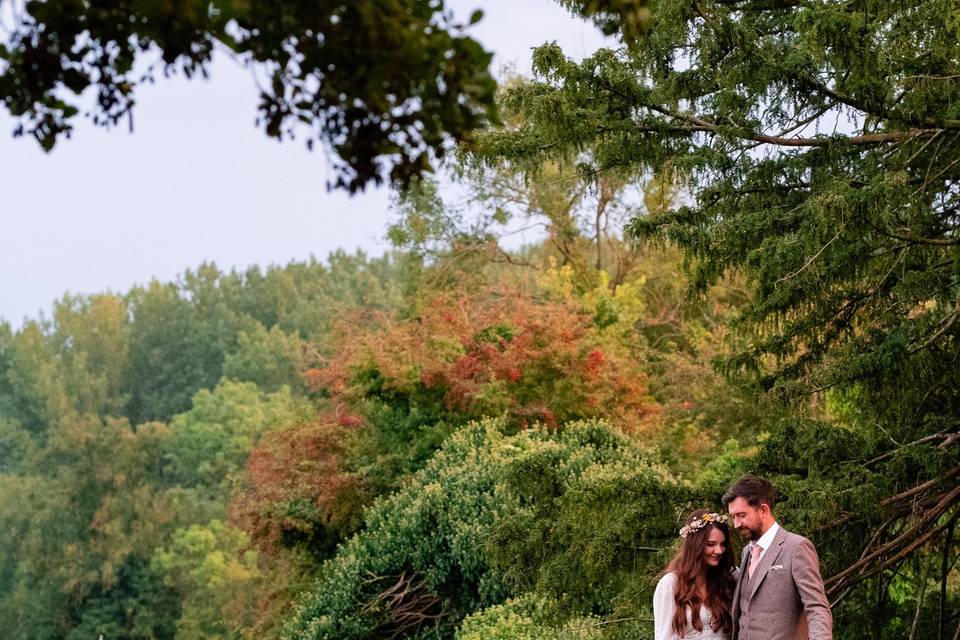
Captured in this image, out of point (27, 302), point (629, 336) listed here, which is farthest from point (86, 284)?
point (629, 336)

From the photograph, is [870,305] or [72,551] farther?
[72,551]

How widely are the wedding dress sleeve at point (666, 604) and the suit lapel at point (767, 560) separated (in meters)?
0.29

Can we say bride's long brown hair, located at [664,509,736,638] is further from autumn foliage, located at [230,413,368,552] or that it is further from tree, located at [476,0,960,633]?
autumn foliage, located at [230,413,368,552]

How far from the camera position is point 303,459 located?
1978cm

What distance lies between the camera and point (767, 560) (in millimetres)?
4719

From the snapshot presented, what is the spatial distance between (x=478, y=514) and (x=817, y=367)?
236 inches

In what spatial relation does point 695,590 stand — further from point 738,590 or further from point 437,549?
point 437,549

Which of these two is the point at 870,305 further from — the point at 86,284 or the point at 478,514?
the point at 86,284

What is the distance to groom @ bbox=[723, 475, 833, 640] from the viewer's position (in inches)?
184

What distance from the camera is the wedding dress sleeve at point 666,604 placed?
192 inches

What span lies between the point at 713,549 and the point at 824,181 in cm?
403

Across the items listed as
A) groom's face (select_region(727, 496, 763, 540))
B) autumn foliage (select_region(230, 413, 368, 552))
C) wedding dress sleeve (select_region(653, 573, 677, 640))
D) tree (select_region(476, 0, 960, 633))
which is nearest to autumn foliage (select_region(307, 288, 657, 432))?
autumn foliage (select_region(230, 413, 368, 552))

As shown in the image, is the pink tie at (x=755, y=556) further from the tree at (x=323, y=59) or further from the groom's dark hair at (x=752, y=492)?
the tree at (x=323, y=59)

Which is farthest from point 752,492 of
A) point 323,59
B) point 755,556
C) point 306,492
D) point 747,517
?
point 306,492
